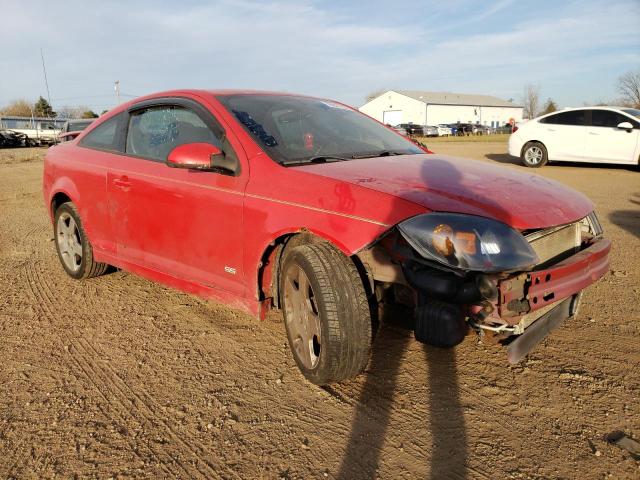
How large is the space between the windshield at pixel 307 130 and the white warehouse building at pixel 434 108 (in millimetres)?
75387

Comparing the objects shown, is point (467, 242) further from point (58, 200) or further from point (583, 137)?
point (583, 137)

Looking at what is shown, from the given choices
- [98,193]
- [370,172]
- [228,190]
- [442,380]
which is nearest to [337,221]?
[370,172]

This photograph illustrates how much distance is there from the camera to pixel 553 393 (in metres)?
2.77

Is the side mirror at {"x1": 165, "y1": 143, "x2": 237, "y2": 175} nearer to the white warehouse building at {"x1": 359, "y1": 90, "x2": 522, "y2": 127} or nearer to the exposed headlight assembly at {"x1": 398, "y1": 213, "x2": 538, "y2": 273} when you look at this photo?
the exposed headlight assembly at {"x1": 398, "y1": 213, "x2": 538, "y2": 273}

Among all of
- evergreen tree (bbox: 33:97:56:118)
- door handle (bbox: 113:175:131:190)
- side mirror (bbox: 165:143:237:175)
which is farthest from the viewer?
evergreen tree (bbox: 33:97:56:118)

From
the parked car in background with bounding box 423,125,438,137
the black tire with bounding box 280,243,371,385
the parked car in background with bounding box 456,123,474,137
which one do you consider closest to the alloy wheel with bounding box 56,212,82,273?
the black tire with bounding box 280,243,371,385

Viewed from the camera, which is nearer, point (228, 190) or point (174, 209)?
point (228, 190)

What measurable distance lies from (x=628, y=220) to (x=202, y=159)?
622 cm

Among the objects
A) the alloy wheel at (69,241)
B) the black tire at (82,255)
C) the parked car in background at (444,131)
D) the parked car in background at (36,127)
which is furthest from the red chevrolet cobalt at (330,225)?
the parked car in background at (444,131)

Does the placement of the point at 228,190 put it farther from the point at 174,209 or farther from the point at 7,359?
the point at 7,359

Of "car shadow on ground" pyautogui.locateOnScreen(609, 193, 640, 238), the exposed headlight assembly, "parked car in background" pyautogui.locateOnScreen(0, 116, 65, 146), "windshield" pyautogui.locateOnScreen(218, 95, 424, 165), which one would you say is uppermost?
"parked car in background" pyautogui.locateOnScreen(0, 116, 65, 146)

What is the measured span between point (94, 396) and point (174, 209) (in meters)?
1.25

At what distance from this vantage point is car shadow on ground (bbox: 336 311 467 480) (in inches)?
87.2

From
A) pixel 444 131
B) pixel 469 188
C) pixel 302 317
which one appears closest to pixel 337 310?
pixel 302 317
